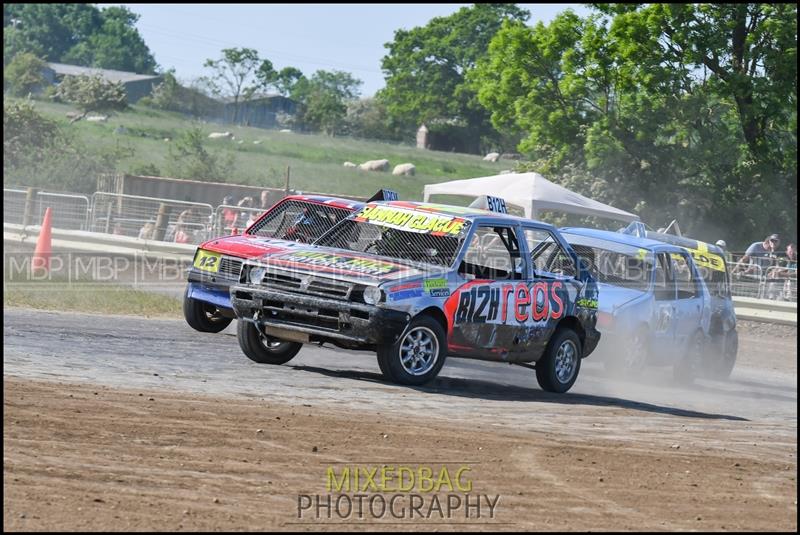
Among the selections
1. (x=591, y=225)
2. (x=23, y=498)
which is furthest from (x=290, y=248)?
(x=591, y=225)

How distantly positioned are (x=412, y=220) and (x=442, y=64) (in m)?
93.8

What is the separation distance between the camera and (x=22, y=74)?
308 feet

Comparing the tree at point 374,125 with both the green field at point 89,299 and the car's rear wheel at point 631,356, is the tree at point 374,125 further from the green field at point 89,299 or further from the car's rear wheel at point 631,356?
the car's rear wheel at point 631,356

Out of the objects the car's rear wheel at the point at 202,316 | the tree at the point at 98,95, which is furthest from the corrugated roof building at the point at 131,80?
the car's rear wheel at the point at 202,316

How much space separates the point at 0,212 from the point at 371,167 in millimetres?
60030

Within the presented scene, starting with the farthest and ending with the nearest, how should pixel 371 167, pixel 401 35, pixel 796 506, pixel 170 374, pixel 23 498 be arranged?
pixel 401 35 → pixel 371 167 → pixel 170 374 → pixel 796 506 → pixel 23 498

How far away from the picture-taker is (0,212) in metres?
16.0

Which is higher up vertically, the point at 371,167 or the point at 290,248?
the point at 371,167

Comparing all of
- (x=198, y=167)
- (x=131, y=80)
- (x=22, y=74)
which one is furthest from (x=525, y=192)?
(x=131, y=80)

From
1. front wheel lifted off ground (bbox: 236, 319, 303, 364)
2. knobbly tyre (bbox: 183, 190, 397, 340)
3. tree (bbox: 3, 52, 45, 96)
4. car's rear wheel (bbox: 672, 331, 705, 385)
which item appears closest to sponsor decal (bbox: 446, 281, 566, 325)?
front wheel lifted off ground (bbox: 236, 319, 303, 364)

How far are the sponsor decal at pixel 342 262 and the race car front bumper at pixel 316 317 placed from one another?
35 cm

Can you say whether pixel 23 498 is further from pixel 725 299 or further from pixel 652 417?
pixel 725 299

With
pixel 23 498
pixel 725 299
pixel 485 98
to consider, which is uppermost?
pixel 485 98

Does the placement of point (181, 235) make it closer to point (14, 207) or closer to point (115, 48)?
point (14, 207)
